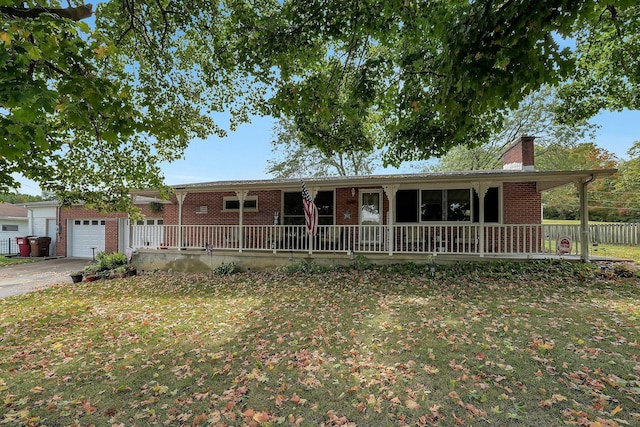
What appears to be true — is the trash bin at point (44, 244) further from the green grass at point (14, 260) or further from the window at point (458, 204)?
the window at point (458, 204)

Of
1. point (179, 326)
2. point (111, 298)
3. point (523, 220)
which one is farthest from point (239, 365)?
point (523, 220)

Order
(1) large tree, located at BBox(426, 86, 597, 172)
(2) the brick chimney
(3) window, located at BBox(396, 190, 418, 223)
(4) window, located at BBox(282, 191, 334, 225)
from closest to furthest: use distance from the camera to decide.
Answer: (2) the brick chimney, (3) window, located at BBox(396, 190, 418, 223), (4) window, located at BBox(282, 191, 334, 225), (1) large tree, located at BBox(426, 86, 597, 172)

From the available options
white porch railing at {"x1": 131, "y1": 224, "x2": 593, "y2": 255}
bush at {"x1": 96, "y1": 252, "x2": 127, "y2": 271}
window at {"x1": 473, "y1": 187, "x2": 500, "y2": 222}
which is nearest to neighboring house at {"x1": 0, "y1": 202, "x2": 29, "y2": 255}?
bush at {"x1": 96, "y1": 252, "x2": 127, "y2": 271}

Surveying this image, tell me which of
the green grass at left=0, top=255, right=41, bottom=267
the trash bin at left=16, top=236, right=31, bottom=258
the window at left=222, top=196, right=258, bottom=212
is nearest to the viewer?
the window at left=222, top=196, right=258, bottom=212

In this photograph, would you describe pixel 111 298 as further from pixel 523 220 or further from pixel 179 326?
pixel 523 220

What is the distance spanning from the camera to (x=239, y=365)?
14.7ft

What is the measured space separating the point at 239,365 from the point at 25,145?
3868 mm

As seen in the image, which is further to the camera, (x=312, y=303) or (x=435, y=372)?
(x=312, y=303)

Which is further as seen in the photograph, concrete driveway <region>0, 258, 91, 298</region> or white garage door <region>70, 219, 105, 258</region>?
white garage door <region>70, 219, 105, 258</region>

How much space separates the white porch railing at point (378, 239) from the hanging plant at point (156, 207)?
2.01m

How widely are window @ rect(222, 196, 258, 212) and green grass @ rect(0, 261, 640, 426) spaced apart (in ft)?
19.6

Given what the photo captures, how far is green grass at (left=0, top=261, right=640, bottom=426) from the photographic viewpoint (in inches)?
132

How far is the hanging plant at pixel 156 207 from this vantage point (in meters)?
15.4

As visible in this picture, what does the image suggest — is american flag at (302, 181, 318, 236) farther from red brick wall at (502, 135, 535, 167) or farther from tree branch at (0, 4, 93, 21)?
red brick wall at (502, 135, 535, 167)
